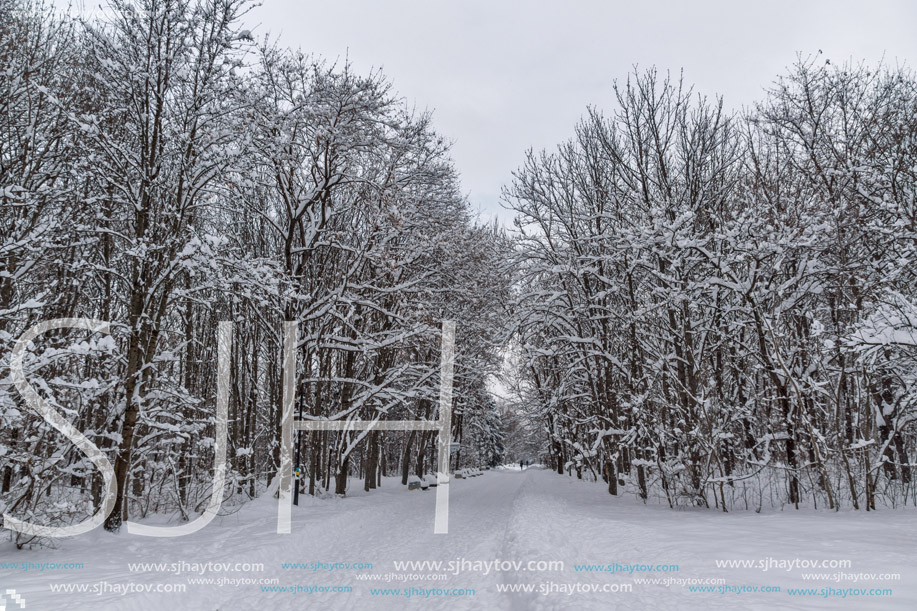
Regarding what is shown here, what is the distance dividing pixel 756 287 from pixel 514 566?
7.36m

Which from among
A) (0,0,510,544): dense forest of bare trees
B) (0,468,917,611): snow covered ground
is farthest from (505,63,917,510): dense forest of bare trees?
(0,0,510,544): dense forest of bare trees

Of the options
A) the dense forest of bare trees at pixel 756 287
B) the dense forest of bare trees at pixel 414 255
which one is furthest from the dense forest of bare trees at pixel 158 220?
the dense forest of bare trees at pixel 756 287

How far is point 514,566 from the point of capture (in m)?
6.79

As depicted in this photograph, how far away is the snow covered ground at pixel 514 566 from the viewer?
4566 millimetres

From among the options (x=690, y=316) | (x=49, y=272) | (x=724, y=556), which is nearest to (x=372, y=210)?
(x=49, y=272)

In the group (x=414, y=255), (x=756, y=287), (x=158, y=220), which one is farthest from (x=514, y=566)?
(x=414, y=255)

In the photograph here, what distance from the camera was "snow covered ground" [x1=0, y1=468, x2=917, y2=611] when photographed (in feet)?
15.0

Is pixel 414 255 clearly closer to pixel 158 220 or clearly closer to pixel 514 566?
pixel 158 220

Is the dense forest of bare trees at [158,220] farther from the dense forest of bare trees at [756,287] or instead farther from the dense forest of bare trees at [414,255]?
the dense forest of bare trees at [756,287]

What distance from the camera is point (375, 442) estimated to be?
849 inches

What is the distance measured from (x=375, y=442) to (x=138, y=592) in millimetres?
16417

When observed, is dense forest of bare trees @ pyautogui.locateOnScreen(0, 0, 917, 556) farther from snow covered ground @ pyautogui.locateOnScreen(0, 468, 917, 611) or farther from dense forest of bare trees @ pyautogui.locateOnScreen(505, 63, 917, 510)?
snow covered ground @ pyautogui.locateOnScreen(0, 468, 917, 611)

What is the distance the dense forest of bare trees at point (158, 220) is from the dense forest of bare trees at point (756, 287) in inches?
170

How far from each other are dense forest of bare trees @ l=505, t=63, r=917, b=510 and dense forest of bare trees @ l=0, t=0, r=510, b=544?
4.31 metres
